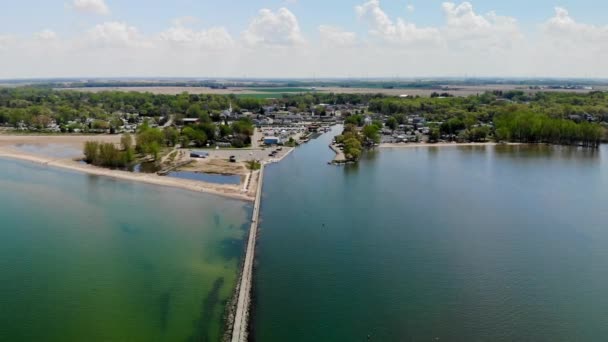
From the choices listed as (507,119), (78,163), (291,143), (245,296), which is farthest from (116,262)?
(507,119)

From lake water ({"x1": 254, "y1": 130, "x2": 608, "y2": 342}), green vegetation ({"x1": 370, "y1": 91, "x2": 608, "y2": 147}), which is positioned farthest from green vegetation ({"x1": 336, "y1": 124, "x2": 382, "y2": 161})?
green vegetation ({"x1": 370, "y1": 91, "x2": 608, "y2": 147})

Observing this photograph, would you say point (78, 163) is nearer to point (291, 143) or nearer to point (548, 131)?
point (291, 143)

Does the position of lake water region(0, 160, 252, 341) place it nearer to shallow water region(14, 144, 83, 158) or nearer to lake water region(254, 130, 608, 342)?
lake water region(254, 130, 608, 342)

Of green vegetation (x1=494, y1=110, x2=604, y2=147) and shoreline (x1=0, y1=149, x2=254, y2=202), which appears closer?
shoreline (x1=0, y1=149, x2=254, y2=202)

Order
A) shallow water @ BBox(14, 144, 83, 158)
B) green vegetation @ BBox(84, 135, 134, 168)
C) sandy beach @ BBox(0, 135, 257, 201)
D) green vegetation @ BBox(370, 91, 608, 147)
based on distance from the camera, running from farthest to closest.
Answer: green vegetation @ BBox(370, 91, 608, 147)
shallow water @ BBox(14, 144, 83, 158)
green vegetation @ BBox(84, 135, 134, 168)
sandy beach @ BBox(0, 135, 257, 201)

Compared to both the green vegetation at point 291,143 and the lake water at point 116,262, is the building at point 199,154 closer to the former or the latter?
the green vegetation at point 291,143

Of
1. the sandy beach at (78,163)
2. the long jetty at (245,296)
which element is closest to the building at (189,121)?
the sandy beach at (78,163)

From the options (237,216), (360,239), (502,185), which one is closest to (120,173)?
(237,216)
